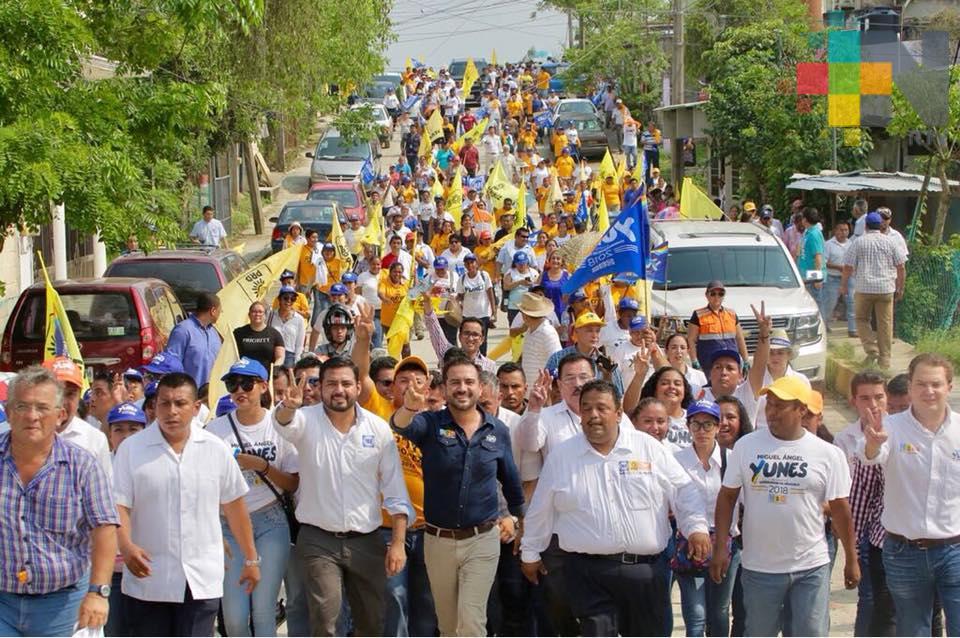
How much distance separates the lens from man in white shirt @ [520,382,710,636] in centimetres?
761

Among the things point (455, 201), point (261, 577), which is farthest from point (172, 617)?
point (455, 201)

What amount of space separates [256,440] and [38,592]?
211cm

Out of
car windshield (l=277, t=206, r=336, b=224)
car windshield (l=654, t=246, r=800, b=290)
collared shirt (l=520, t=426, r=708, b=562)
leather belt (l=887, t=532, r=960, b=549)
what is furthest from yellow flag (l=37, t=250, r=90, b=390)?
car windshield (l=277, t=206, r=336, b=224)

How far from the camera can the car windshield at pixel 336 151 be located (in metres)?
40.0

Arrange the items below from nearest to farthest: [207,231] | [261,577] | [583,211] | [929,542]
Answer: [929,542] < [261,577] < [207,231] < [583,211]

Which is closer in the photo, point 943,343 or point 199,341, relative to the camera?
point 199,341

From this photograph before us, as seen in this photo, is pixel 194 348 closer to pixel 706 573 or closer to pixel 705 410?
pixel 705 410

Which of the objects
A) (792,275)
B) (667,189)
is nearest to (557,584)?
(792,275)

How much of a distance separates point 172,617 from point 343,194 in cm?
2617

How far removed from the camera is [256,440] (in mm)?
8391

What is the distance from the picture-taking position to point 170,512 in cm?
732

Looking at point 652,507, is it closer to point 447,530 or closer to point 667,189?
point 447,530

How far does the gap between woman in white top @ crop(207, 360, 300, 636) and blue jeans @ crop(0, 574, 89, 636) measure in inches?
67.9

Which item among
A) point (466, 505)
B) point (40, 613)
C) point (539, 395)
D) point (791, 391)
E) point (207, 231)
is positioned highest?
point (791, 391)
